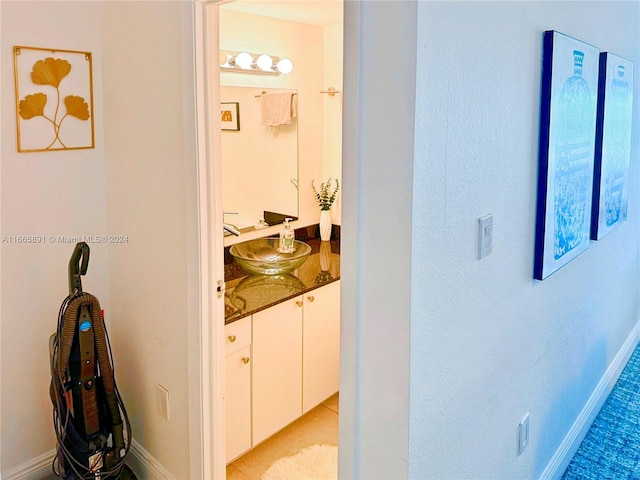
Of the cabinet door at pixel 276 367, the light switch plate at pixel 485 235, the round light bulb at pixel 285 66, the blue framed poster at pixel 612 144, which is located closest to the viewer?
the light switch plate at pixel 485 235

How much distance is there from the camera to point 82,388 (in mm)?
1982

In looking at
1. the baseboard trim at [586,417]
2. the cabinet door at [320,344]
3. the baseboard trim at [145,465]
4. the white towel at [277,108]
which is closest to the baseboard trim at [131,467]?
the baseboard trim at [145,465]

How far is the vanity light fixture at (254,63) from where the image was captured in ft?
8.98

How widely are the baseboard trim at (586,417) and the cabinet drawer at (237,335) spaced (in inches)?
49.4

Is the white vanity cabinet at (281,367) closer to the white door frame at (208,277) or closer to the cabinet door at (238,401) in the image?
the cabinet door at (238,401)

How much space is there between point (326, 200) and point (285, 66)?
807 millimetres

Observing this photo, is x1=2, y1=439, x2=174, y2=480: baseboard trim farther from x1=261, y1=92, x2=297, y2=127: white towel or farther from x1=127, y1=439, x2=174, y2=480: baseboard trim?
x1=261, y1=92, x2=297, y2=127: white towel

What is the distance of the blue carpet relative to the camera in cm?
223

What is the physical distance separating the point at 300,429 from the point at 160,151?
161 centimetres

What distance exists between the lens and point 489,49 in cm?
134

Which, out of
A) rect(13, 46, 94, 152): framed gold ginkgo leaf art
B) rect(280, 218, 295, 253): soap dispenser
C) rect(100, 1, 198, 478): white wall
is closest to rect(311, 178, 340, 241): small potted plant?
rect(280, 218, 295, 253): soap dispenser

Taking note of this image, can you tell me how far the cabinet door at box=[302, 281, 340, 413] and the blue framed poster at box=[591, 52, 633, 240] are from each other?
1.22m

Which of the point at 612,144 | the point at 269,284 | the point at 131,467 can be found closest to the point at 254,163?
the point at 269,284

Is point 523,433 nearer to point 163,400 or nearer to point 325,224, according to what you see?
point 163,400
